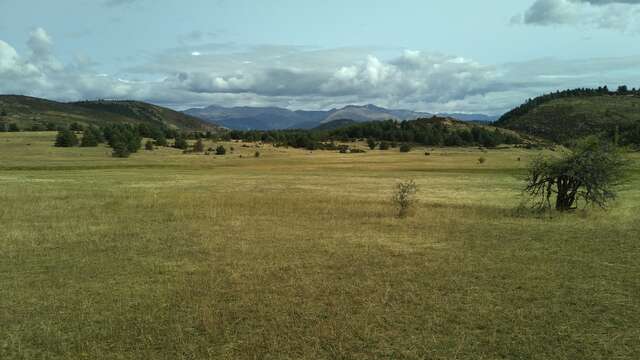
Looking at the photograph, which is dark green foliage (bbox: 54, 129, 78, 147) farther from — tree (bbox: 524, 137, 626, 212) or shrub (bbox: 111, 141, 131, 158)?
tree (bbox: 524, 137, 626, 212)

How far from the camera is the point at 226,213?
29.7m

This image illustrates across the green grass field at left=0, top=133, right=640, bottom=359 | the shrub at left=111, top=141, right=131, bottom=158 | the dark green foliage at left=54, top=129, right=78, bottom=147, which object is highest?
the dark green foliage at left=54, top=129, right=78, bottom=147

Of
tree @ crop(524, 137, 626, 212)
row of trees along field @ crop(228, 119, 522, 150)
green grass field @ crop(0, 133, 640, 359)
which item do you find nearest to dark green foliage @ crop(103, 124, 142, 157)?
row of trees along field @ crop(228, 119, 522, 150)

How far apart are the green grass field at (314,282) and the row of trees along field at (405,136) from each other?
113137 millimetres

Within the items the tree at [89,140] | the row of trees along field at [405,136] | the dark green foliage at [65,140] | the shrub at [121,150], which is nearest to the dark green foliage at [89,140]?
the tree at [89,140]

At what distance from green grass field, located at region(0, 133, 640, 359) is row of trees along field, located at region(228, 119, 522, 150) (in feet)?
371

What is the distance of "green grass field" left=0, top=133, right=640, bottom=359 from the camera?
10.5m

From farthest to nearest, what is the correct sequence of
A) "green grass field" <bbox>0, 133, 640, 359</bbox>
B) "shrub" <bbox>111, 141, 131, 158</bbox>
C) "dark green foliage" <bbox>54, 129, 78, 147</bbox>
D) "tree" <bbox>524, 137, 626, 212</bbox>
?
"dark green foliage" <bbox>54, 129, 78, 147</bbox> → "shrub" <bbox>111, 141, 131, 158</bbox> → "tree" <bbox>524, 137, 626, 212</bbox> → "green grass field" <bbox>0, 133, 640, 359</bbox>

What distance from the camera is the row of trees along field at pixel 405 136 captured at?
152900 mm

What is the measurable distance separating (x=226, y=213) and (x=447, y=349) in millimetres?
21153

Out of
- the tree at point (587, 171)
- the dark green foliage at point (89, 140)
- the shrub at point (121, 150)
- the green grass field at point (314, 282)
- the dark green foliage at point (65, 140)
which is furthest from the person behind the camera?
the dark green foliage at point (89, 140)

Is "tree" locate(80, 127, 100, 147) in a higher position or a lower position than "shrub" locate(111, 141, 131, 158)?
higher

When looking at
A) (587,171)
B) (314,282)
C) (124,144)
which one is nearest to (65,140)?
(124,144)

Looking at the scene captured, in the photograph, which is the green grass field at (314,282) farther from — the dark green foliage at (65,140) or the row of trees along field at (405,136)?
the row of trees along field at (405,136)
